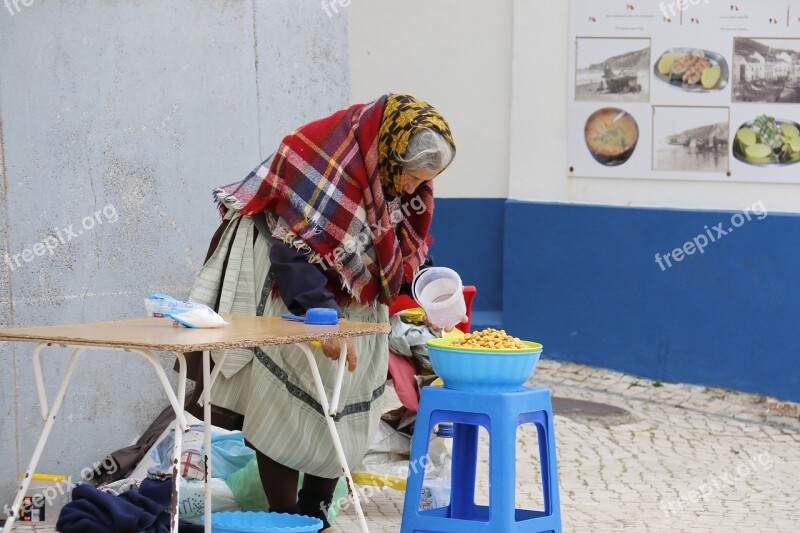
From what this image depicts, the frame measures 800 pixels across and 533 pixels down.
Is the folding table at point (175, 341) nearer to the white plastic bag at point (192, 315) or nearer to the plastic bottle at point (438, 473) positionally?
the white plastic bag at point (192, 315)

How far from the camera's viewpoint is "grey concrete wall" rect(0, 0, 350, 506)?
15.3 ft

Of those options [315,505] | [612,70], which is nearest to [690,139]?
[612,70]

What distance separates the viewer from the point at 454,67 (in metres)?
9.13

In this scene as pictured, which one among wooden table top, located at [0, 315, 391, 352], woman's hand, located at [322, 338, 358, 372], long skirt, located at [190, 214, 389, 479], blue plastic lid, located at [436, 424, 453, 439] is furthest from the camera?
blue plastic lid, located at [436, 424, 453, 439]

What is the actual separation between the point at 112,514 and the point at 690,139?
5.29m

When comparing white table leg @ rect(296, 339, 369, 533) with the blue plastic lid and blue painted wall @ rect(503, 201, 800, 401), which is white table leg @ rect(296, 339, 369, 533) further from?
blue painted wall @ rect(503, 201, 800, 401)

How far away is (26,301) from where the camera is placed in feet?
15.4

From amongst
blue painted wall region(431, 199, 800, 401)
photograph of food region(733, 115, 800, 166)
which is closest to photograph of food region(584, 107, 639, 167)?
blue painted wall region(431, 199, 800, 401)

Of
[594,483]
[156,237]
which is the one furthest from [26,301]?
[594,483]

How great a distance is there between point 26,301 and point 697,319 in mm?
4805

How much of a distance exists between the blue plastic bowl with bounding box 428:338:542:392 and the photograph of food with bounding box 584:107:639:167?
4.60 metres

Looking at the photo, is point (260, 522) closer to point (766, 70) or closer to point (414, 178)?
point (414, 178)

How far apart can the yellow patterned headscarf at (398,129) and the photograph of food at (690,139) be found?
4.49 m

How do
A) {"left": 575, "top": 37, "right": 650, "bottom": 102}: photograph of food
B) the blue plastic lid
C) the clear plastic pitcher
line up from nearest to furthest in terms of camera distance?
the clear plastic pitcher → the blue plastic lid → {"left": 575, "top": 37, "right": 650, "bottom": 102}: photograph of food
